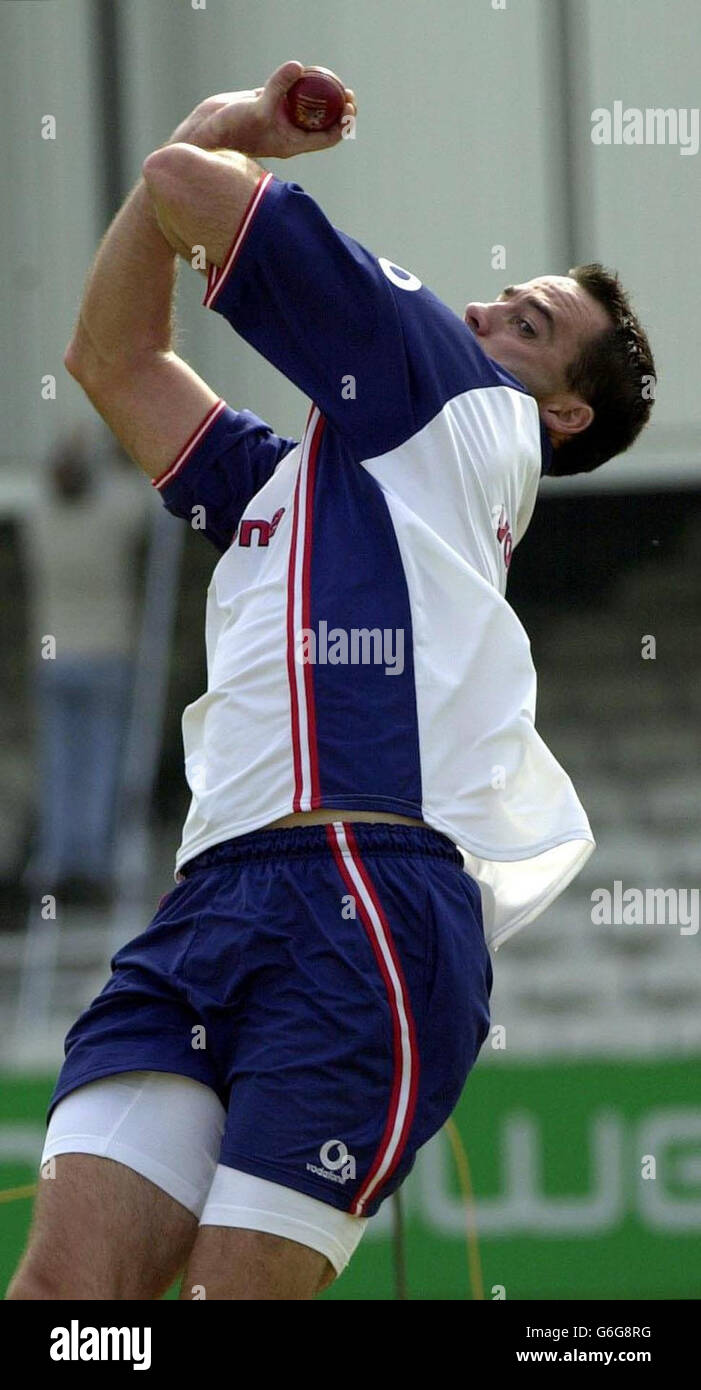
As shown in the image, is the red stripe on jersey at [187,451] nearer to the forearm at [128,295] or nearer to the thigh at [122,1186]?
the forearm at [128,295]

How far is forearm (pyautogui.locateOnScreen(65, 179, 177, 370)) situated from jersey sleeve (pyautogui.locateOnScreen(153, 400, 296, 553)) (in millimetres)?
145

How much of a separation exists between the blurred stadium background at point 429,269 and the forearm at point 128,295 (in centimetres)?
408

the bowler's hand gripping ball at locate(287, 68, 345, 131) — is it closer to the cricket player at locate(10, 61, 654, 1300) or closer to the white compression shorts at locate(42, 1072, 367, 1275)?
the cricket player at locate(10, 61, 654, 1300)

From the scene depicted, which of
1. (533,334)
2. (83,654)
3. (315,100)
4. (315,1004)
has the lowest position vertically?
(315,1004)

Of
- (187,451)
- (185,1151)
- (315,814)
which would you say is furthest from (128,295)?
(185,1151)

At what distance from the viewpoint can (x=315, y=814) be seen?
2.43 meters

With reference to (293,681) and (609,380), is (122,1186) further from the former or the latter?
(609,380)

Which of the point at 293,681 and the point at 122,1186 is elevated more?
the point at 293,681

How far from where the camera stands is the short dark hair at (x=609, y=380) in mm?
2902

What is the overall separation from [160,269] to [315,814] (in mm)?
803

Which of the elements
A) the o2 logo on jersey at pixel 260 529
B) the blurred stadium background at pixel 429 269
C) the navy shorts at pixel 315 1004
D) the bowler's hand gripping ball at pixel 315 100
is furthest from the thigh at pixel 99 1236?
the blurred stadium background at pixel 429 269

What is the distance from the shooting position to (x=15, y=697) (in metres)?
9.47

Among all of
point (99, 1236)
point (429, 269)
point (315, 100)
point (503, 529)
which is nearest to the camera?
point (99, 1236)

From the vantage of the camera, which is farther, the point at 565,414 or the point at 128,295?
the point at 565,414
